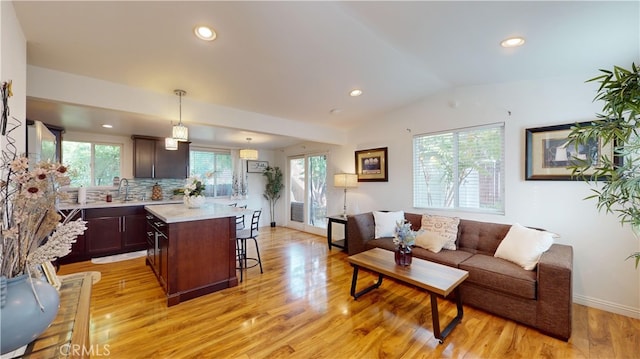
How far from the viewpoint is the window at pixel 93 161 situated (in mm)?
4363

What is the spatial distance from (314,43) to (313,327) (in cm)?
257

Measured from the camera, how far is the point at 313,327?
7.24ft

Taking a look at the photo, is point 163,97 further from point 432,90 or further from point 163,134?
point 432,90

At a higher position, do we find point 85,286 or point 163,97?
point 163,97

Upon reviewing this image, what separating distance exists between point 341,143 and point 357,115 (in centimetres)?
86

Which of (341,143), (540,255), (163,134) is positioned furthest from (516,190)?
(163,134)

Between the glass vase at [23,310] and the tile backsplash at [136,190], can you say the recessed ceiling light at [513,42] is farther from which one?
the tile backsplash at [136,190]

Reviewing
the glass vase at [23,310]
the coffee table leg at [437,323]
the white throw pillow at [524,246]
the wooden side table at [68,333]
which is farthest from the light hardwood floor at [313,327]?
the glass vase at [23,310]

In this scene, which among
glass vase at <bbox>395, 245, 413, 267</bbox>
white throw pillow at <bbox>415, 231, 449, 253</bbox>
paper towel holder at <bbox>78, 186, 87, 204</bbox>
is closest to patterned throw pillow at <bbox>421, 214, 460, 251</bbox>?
white throw pillow at <bbox>415, 231, 449, 253</bbox>

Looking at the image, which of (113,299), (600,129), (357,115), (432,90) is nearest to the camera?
(600,129)

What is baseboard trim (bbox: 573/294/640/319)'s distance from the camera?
7.74 ft

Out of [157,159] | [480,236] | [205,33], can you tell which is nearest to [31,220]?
[205,33]

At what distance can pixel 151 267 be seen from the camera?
354 cm

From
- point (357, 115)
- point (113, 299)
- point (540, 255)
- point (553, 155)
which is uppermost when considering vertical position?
point (357, 115)
